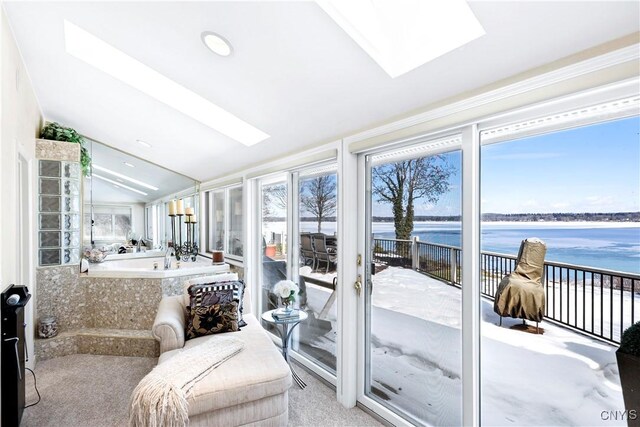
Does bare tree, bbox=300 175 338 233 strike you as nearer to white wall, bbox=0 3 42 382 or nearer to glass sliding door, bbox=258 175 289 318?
glass sliding door, bbox=258 175 289 318

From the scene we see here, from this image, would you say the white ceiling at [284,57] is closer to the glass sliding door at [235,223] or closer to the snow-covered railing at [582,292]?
the snow-covered railing at [582,292]

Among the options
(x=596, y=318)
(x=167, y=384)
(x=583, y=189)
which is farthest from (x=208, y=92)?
(x=596, y=318)

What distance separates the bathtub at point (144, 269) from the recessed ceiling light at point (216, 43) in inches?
105

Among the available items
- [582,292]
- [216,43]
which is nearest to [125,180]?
[216,43]

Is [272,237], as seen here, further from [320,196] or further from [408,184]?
[408,184]

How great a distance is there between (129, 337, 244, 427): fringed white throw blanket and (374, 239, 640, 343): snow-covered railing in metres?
1.61

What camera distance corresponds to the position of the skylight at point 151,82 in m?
Result: 2.43

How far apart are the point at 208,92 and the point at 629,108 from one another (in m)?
2.42

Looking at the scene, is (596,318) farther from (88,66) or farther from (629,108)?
(88,66)

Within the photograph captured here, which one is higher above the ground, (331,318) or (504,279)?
(504,279)

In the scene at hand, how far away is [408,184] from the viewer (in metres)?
2.21

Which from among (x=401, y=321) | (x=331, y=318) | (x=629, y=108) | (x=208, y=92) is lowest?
(x=331, y=318)

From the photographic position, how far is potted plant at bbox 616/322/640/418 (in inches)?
47.1

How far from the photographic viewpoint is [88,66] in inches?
102
